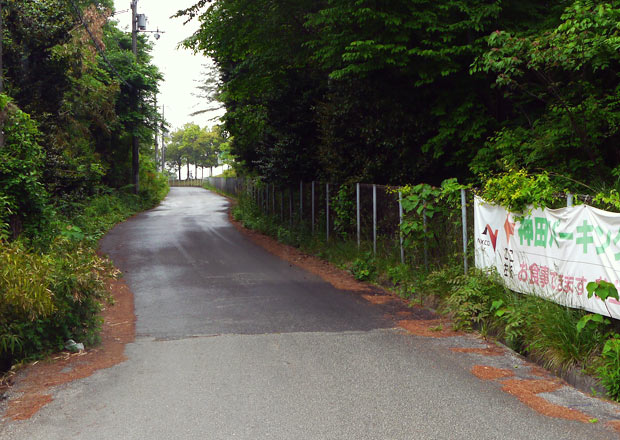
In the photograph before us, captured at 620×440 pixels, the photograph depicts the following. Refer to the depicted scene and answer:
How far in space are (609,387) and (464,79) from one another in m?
9.60

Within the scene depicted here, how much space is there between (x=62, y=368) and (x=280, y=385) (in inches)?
104

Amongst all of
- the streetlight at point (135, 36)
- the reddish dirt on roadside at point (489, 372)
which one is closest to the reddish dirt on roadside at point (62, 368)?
the reddish dirt on roadside at point (489, 372)

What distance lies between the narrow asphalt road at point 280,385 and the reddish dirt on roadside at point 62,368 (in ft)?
0.52

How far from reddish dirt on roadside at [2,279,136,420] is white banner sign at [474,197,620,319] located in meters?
5.29

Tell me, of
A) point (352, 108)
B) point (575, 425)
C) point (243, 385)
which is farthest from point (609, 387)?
point (352, 108)

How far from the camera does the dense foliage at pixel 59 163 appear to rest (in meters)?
6.52

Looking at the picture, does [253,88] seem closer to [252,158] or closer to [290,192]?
[290,192]

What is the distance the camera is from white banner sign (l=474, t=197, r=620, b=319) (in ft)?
18.4

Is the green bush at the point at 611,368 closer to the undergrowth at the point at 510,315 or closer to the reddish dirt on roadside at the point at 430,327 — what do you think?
the undergrowth at the point at 510,315

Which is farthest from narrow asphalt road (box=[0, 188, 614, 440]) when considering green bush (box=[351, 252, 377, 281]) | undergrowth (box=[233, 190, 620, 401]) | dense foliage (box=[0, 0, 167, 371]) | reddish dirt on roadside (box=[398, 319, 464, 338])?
green bush (box=[351, 252, 377, 281])

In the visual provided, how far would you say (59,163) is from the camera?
17.5 m

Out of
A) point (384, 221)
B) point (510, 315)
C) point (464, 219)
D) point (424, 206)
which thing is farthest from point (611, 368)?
point (384, 221)

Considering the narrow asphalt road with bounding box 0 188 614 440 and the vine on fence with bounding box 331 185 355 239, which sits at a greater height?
the vine on fence with bounding box 331 185 355 239

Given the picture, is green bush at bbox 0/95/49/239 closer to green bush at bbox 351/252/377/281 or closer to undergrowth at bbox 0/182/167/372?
undergrowth at bbox 0/182/167/372
